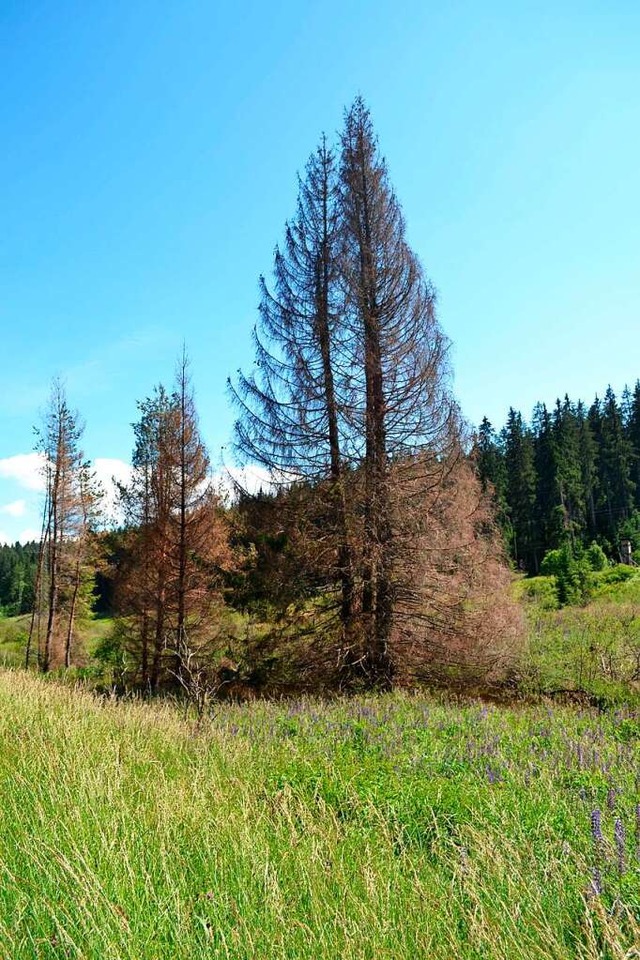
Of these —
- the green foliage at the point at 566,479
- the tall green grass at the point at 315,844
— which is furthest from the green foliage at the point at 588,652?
the green foliage at the point at 566,479

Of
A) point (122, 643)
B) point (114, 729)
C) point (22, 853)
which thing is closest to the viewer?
point (22, 853)

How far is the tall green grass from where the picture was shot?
2459 mm

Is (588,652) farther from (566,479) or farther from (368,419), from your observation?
(566,479)

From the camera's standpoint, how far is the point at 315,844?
3283 mm

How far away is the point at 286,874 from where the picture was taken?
3.09m

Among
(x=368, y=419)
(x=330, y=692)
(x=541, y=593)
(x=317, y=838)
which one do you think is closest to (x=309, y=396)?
(x=368, y=419)

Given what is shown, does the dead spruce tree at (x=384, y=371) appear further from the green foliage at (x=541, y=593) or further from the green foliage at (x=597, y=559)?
the green foliage at (x=597, y=559)

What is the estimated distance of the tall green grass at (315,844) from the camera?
8.07ft

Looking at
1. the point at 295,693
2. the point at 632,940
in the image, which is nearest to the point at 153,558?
the point at 295,693

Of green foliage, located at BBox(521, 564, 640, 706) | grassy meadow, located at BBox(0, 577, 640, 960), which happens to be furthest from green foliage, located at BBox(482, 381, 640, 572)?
grassy meadow, located at BBox(0, 577, 640, 960)

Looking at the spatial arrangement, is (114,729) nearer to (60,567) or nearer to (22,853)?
(22,853)

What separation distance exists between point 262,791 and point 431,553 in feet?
25.9

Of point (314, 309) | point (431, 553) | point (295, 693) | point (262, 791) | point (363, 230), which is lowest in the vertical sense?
point (295, 693)

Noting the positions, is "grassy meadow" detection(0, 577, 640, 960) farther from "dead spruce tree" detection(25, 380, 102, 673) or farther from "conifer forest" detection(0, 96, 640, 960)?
"dead spruce tree" detection(25, 380, 102, 673)
